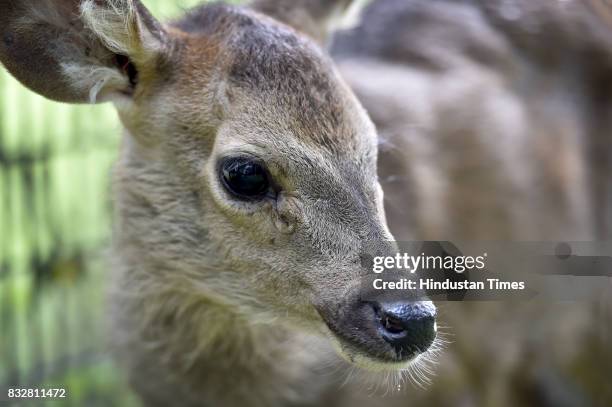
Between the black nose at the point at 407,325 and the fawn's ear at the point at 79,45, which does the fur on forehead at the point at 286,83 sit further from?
the black nose at the point at 407,325

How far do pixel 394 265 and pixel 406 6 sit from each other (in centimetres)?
246

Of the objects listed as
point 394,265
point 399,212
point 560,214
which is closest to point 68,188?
point 399,212

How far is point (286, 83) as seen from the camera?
318 centimetres

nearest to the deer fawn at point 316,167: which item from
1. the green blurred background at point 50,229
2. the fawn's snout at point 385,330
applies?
the fawn's snout at point 385,330

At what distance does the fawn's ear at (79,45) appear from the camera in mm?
3094

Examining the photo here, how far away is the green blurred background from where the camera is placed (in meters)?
5.79

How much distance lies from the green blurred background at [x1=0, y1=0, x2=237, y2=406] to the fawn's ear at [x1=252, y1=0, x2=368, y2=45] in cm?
169

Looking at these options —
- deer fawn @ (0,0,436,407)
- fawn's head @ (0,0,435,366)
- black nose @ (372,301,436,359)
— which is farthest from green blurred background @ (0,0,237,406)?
black nose @ (372,301,436,359)

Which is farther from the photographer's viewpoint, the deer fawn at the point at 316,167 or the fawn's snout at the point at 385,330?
the deer fawn at the point at 316,167

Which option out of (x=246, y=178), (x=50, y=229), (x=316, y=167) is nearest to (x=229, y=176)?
(x=246, y=178)

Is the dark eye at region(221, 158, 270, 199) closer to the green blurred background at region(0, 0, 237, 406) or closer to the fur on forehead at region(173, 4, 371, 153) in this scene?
the fur on forehead at region(173, 4, 371, 153)

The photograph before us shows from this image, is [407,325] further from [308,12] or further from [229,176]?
[308,12]

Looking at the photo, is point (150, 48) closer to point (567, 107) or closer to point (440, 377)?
point (440, 377)

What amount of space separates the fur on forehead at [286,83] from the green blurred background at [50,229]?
2.29 metres
